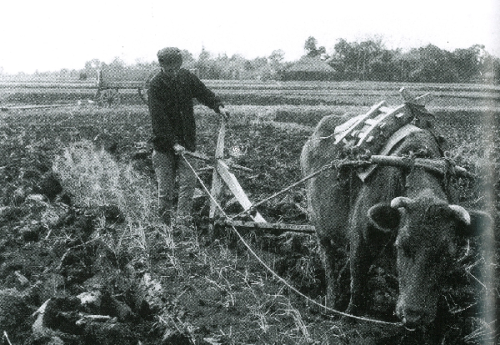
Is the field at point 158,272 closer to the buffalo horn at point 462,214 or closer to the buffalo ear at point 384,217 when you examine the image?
the buffalo ear at point 384,217

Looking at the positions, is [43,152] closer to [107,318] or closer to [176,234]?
[176,234]

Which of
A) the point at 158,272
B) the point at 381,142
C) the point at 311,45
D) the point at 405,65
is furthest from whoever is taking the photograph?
the point at 311,45

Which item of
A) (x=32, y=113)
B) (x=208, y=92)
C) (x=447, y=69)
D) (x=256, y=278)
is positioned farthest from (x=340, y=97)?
(x=256, y=278)

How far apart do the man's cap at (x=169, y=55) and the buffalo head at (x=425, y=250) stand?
340 centimetres

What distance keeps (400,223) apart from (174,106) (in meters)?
3.45

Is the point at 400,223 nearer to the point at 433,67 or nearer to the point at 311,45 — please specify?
the point at 433,67

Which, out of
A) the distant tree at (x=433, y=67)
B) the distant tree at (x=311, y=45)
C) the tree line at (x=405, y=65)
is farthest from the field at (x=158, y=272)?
the distant tree at (x=311, y=45)

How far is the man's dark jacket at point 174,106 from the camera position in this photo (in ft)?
19.4

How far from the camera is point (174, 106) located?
6078mm

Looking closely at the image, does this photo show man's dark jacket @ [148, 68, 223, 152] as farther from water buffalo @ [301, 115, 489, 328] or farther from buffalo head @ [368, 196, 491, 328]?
buffalo head @ [368, 196, 491, 328]

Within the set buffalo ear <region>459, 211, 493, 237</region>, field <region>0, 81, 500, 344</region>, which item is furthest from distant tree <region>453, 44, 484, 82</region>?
buffalo ear <region>459, 211, 493, 237</region>

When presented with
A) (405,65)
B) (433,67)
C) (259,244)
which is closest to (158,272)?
(259,244)

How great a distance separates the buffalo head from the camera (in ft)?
10.5

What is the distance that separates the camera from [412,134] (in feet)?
12.9
